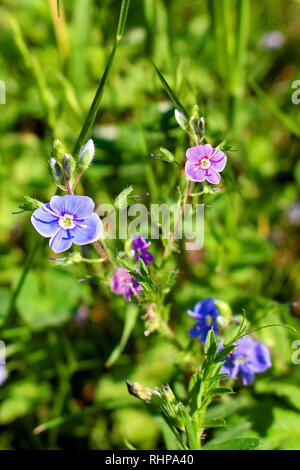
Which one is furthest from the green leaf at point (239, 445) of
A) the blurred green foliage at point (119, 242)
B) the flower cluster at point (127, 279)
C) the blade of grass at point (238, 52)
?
the blade of grass at point (238, 52)

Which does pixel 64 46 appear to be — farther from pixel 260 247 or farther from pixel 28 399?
pixel 28 399

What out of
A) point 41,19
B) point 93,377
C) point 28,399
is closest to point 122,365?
point 93,377

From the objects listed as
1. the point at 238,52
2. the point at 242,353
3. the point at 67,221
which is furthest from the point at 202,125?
the point at 238,52

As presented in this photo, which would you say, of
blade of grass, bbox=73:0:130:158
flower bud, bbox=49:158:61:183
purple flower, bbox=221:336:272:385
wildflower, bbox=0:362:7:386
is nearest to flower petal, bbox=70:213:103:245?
flower bud, bbox=49:158:61:183
